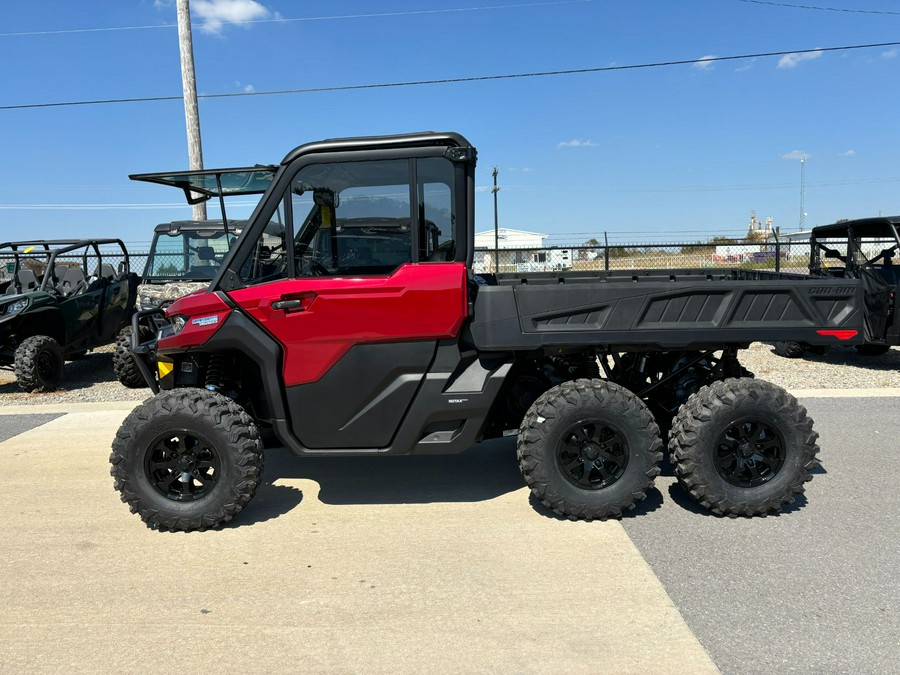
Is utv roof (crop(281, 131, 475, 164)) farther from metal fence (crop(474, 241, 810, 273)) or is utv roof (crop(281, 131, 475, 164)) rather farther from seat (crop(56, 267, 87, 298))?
metal fence (crop(474, 241, 810, 273))

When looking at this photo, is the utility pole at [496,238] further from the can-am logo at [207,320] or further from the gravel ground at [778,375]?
the can-am logo at [207,320]

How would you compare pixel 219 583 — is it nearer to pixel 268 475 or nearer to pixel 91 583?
pixel 91 583

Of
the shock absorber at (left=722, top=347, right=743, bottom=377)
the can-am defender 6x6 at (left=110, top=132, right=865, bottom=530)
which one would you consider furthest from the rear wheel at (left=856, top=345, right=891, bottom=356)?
the can-am defender 6x6 at (left=110, top=132, right=865, bottom=530)

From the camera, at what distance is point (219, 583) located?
3316mm

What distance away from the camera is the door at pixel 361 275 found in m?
3.79

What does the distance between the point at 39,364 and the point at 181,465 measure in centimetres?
594

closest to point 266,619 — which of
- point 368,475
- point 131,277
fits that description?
point 368,475

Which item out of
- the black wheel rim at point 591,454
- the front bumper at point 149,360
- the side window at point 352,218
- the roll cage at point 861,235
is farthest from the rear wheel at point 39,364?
the roll cage at point 861,235

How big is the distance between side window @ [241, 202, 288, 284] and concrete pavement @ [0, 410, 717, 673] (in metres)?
1.53

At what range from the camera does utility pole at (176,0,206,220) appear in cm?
1175

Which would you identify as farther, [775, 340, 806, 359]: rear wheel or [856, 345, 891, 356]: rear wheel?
[775, 340, 806, 359]: rear wheel

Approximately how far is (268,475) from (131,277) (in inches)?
288

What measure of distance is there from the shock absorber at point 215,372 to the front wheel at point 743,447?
2.89 m

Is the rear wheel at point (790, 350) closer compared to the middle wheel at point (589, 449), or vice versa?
the middle wheel at point (589, 449)
